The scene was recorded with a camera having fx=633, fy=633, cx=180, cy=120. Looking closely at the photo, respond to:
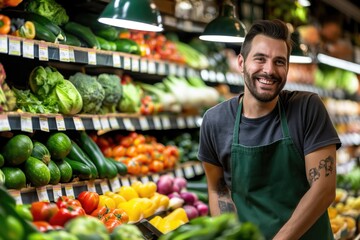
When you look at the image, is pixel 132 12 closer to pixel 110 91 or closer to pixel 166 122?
pixel 110 91

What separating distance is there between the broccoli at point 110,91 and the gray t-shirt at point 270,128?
4.08ft

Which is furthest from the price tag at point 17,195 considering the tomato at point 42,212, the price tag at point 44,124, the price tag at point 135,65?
the price tag at point 135,65

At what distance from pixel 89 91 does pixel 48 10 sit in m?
0.61

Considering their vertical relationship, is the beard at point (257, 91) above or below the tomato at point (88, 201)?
above

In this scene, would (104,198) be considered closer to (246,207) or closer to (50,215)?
(246,207)

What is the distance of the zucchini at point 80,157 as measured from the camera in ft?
13.7

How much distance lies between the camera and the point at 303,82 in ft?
30.9

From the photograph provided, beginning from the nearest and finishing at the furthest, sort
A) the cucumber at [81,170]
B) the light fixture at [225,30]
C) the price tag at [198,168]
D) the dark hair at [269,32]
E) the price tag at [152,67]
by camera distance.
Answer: the dark hair at [269,32] → the cucumber at [81,170] → the light fixture at [225,30] → the price tag at [152,67] → the price tag at [198,168]

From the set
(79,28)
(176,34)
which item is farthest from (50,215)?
(176,34)

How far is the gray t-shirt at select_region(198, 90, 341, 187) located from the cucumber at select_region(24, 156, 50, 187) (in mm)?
904

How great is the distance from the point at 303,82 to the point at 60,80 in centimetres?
587

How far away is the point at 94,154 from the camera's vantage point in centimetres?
438

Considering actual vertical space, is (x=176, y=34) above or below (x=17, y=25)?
below

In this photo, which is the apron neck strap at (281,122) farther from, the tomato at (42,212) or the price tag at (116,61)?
the tomato at (42,212)
